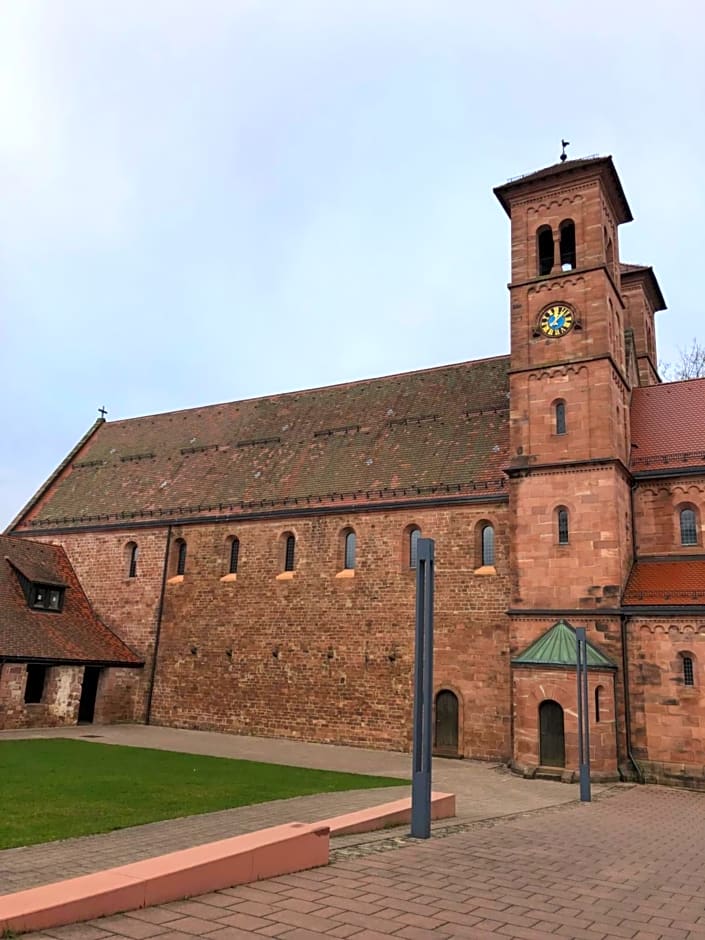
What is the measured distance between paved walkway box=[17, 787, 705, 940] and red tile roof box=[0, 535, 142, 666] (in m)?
22.2

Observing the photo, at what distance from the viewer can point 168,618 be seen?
32.6 metres

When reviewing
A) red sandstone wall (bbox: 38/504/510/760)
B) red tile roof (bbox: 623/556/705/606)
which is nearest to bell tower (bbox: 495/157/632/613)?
red tile roof (bbox: 623/556/705/606)

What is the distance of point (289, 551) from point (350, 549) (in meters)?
2.96

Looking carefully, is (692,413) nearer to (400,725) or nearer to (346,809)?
(400,725)

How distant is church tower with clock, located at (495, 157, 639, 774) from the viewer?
2300cm

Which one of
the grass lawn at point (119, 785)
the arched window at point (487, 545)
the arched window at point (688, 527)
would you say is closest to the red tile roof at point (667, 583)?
the arched window at point (688, 527)

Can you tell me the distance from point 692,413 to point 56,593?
27025mm

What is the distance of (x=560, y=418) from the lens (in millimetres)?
25797

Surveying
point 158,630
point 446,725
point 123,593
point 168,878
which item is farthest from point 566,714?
point 123,593

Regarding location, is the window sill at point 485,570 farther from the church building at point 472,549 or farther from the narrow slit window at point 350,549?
the narrow slit window at point 350,549

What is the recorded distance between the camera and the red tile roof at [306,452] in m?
29.0

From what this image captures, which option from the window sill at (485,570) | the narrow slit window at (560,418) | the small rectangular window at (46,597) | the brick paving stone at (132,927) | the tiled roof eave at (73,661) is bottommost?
the brick paving stone at (132,927)

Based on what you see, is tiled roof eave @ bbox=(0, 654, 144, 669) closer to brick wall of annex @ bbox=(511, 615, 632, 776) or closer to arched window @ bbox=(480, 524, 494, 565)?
arched window @ bbox=(480, 524, 494, 565)

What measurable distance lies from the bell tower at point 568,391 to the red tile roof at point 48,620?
18.0 metres
